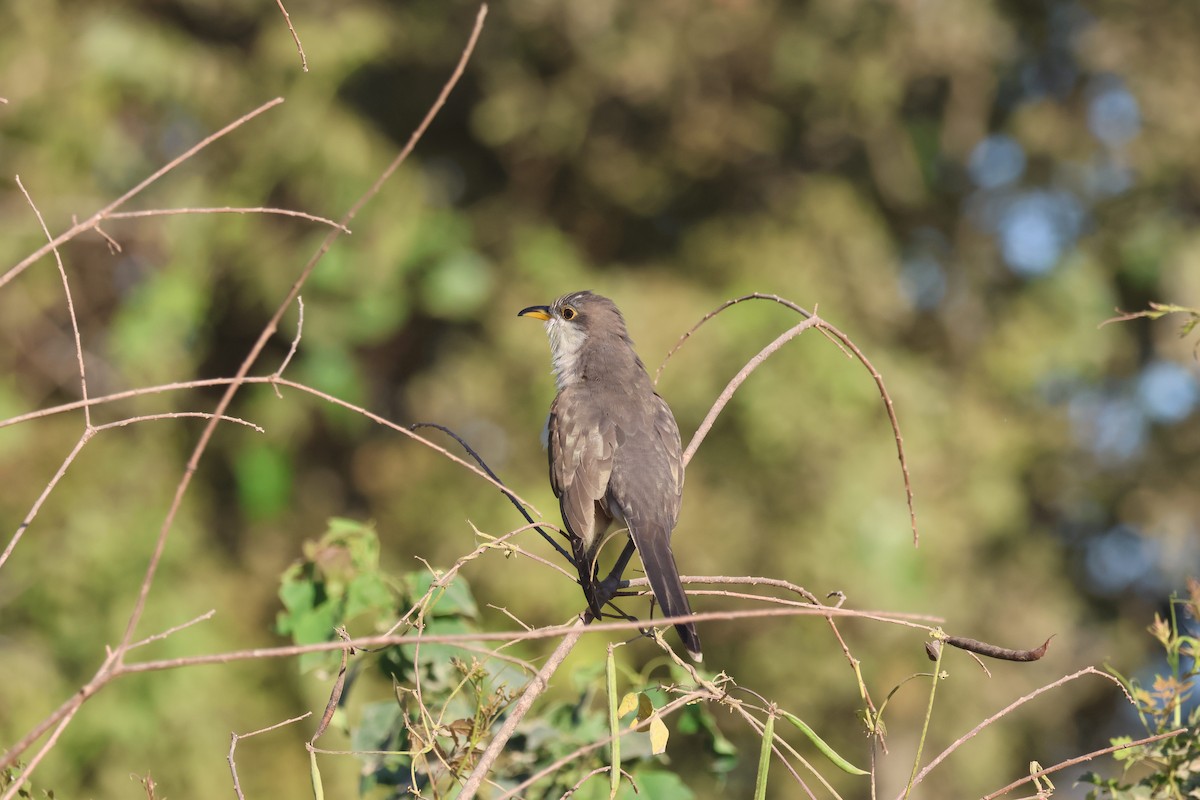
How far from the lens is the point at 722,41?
32.6ft

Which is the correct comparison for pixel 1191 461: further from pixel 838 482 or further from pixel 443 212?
pixel 443 212

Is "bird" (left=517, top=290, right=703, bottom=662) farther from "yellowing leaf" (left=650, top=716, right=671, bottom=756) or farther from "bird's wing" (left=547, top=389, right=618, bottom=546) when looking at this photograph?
"yellowing leaf" (left=650, top=716, right=671, bottom=756)

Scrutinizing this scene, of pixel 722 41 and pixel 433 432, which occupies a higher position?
pixel 722 41

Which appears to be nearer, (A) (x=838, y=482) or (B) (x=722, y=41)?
(A) (x=838, y=482)

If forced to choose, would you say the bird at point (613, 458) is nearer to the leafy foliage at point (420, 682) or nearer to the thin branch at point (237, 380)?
the leafy foliage at point (420, 682)

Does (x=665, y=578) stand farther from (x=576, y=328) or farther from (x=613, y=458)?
(x=576, y=328)

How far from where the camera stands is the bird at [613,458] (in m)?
3.63

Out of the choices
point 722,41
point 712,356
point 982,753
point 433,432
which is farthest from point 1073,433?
point 433,432

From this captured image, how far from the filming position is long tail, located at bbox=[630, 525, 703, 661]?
2.87m

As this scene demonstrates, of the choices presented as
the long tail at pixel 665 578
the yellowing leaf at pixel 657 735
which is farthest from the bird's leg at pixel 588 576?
the yellowing leaf at pixel 657 735

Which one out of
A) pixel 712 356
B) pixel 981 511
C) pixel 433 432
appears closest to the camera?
pixel 712 356

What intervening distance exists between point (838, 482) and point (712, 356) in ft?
4.11

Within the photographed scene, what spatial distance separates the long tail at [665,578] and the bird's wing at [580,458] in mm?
227

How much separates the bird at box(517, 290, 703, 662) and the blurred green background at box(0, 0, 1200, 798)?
4.34 meters
